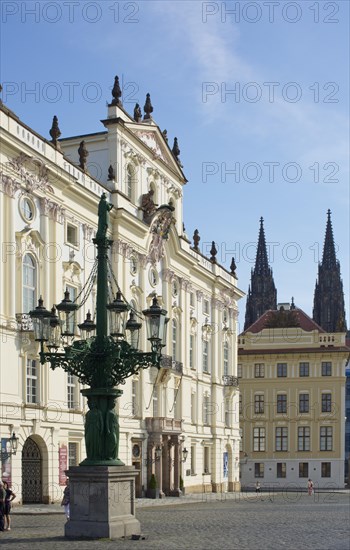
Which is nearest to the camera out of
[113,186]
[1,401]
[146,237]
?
[1,401]

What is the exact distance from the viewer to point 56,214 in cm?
4181

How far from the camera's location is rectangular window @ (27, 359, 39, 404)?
3916cm

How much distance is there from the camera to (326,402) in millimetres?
82750

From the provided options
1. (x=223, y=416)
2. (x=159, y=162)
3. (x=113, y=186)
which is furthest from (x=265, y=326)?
(x=113, y=186)

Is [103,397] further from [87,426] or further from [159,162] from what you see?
[159,162]

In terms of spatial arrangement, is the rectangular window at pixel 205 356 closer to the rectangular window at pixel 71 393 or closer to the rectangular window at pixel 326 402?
the rectangular window at pixel 71 393

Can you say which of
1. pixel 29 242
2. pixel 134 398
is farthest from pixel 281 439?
pixel 29 242

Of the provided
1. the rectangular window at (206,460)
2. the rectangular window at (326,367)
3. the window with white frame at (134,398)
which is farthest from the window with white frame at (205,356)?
the rectangular window at (326,367)

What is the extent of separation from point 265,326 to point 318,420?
10.6m

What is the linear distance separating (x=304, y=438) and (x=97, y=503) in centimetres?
6343

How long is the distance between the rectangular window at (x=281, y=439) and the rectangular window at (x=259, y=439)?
4.09ft

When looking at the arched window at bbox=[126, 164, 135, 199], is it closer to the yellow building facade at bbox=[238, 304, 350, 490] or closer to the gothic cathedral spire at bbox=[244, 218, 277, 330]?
the yellow building facade at bbox=[238, 304, 350, 490]

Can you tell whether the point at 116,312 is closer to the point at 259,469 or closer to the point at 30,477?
the point at 30,477

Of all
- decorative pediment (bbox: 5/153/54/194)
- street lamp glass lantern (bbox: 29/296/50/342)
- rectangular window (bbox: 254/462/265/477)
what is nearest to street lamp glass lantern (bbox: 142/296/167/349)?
street lamp glass lantern (bbox: 29/296/50/342)
